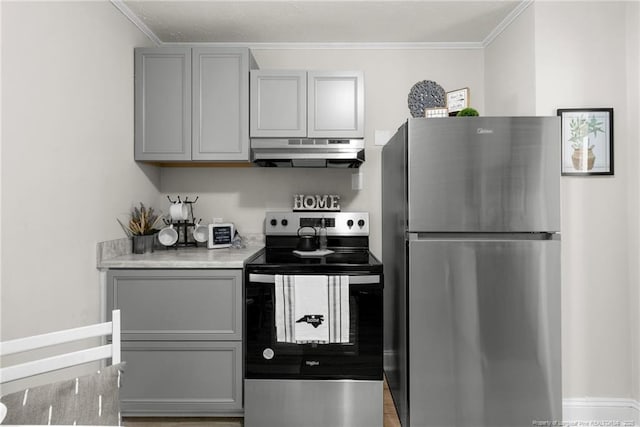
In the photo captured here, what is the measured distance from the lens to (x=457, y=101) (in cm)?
218

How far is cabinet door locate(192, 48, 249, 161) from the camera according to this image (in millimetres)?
2469

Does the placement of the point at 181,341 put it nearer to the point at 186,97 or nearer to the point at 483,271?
the point at 186,97

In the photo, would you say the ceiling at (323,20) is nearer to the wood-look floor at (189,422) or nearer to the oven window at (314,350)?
the oven window at (314,350)

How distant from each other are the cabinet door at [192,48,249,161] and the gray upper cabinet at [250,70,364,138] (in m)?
0.09

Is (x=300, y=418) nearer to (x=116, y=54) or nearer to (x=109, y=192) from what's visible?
(x=109, y=192)

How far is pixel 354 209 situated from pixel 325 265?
0.96 m

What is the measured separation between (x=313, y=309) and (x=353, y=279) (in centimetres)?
27

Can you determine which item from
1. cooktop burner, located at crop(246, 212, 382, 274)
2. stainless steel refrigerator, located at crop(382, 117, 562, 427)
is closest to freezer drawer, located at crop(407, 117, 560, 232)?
stainless steel refrigerator, located at crop(382, 117, 562, 427)

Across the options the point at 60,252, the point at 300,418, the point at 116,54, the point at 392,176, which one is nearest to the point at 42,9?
the point at 116,54

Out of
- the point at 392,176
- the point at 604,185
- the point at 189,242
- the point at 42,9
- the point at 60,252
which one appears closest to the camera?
the point at 42,9

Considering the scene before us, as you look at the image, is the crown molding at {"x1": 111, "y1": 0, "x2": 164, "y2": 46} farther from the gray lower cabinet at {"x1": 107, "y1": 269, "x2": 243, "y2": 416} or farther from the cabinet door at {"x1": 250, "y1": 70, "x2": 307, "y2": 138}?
the gray lower cabinet at {"x1": 107, "y1": 269, "x2": 243, "y2": 416}

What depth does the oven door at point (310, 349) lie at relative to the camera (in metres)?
2.02

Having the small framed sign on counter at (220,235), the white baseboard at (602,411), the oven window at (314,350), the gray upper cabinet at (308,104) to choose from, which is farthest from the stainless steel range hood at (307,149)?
the white baseboard at (602,411)

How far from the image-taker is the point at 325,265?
2004mm
